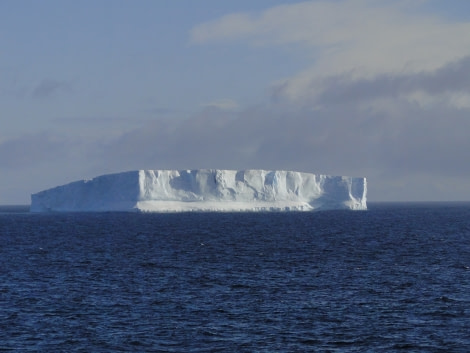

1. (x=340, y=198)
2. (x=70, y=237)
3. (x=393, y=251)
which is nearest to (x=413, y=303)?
(x=393, y=251)

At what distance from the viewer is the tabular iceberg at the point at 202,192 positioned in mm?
89312

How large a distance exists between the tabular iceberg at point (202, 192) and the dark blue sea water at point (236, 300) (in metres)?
47.5

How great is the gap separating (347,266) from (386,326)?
1310 cm

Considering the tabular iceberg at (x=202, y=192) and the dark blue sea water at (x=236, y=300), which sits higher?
the tabular iceberg at (x=202, y=192)

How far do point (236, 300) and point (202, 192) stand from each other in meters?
69.1

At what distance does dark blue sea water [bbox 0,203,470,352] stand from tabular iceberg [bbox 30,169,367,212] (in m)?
47.5

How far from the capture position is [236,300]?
23.3 meters

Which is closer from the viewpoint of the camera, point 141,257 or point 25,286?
point 25,286

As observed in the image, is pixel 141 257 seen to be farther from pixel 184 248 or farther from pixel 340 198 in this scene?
pixel 340 198

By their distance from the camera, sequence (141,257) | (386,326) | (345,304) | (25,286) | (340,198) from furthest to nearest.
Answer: (340,198) → (141,257) → (25,286) → (345,304) → (386,326)

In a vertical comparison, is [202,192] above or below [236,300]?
Result: above

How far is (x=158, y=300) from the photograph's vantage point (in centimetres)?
2338

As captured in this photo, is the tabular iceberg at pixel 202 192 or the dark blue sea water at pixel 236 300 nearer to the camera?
the dark blue sea water at pixel 236 300

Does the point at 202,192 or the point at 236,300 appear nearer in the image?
the point at 236,300
